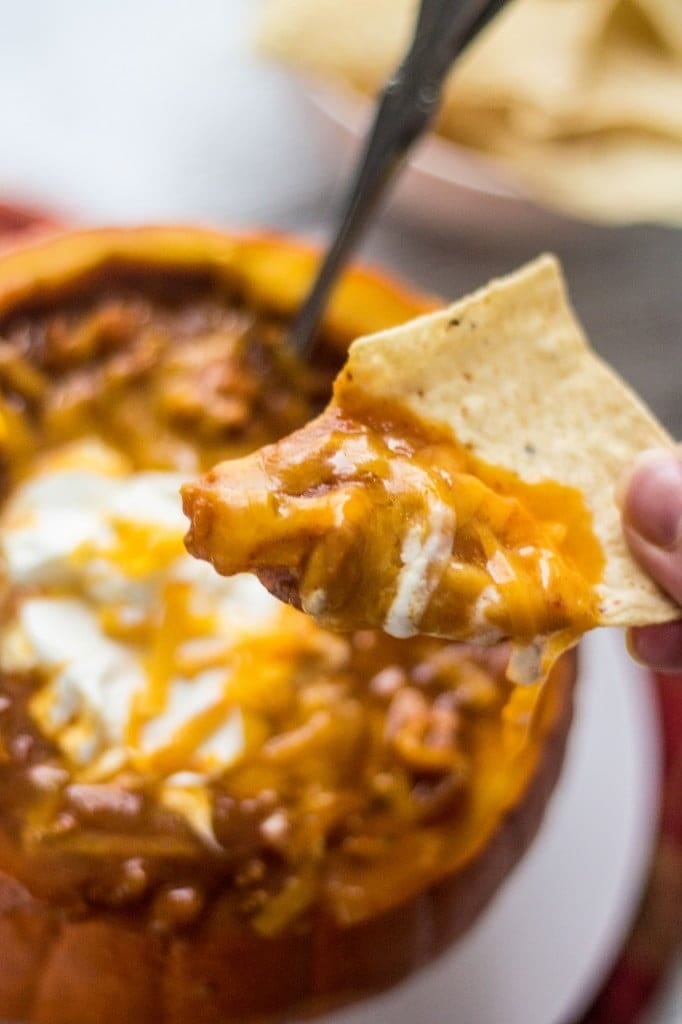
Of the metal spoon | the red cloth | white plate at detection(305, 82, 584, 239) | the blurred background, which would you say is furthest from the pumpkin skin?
the blurred background

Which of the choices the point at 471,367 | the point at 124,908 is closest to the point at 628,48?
the point at 471,367

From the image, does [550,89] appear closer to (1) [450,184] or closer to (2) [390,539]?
(1) [450,184]

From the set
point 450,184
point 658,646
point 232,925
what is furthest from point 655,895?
point 450,184

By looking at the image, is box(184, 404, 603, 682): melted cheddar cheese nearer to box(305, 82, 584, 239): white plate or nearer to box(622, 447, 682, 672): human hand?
box(622, 447, 682, 672): human hand

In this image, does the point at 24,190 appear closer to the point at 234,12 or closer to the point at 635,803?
the point at 234,12

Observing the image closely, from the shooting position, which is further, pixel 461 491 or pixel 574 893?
pixel 574 893

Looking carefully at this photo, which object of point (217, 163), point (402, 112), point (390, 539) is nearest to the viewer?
point (390, 539)
